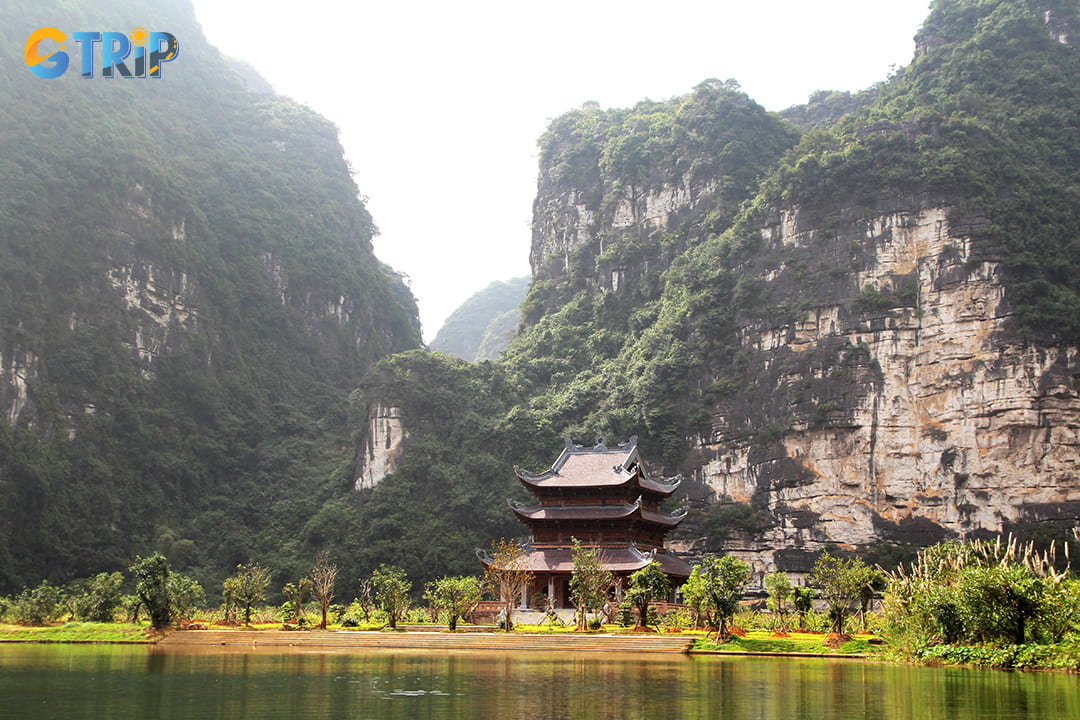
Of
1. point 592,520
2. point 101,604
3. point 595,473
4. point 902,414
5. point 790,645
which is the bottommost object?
point 101,604

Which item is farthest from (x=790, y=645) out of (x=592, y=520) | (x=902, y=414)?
(x=902, y=414)

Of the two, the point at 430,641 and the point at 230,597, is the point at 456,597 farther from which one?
the point at 230,597

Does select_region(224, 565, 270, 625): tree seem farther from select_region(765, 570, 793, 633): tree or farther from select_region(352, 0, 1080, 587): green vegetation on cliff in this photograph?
select_region(352, 0, 1080, 587): green vegetation on cliff

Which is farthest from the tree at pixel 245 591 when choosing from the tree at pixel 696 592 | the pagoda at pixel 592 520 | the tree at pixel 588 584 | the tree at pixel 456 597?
the tree at pixel 696 592

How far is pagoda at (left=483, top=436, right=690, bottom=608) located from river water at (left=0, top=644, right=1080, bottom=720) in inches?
692

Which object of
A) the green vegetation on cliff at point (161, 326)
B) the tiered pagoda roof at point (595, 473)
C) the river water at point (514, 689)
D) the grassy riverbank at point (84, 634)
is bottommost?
the grassy riverbank at point (84, 634)

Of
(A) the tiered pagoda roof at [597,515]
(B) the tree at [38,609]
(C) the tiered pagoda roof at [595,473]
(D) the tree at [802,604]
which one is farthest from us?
(C) the tiered pagoda roof at [595,473]

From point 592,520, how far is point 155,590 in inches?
792

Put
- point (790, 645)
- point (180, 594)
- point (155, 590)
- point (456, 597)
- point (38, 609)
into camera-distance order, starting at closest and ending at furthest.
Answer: point (790, 645)
point (155, 590)
point (180, 594)
point (456, 597)
point (38, 609)

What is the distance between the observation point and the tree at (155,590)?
3647 centimetres

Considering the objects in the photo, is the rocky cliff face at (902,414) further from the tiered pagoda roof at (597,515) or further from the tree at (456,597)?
the tree at (456,597)

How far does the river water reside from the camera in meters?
15.4

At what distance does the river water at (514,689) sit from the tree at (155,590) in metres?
8.15

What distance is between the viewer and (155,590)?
3650cm
